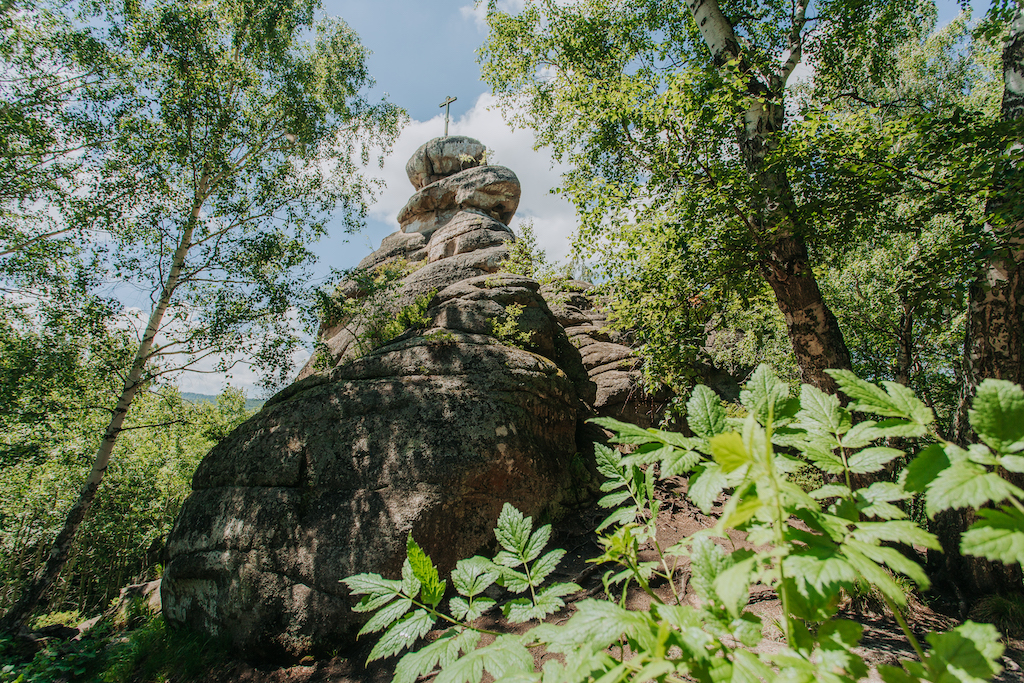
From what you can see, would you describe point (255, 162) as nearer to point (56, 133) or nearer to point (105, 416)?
point (56, 133)

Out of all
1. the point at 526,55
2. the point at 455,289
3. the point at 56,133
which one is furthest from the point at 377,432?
the point at 56,133

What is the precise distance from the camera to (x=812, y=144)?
5.39 m

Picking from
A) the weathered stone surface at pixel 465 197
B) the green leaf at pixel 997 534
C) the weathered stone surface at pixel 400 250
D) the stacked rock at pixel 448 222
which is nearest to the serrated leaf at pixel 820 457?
the green leaf at pixel 997 534

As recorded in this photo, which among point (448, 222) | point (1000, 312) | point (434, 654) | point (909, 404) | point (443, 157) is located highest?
point (443, 157)

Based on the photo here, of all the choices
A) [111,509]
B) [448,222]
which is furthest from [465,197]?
[111,509]

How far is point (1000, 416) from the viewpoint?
2.31 ft

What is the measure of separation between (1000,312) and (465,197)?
21.6 m

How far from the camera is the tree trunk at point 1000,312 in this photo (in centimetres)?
487

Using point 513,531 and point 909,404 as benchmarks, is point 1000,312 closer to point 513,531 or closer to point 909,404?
point 909,404

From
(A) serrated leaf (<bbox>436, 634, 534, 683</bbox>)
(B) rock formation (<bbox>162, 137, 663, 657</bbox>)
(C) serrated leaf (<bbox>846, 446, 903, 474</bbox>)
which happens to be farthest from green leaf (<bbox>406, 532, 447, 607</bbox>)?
(B) rock formation (<bbox>162, 137, 663, 657</bbox>)

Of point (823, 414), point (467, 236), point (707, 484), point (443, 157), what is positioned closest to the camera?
point (707, 484)

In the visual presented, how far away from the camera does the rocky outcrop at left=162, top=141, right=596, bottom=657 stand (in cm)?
605

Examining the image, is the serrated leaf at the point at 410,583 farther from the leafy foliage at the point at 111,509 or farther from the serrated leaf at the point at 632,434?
the leafy foliage at the point at 111,509

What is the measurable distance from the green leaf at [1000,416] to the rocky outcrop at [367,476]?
518cm
